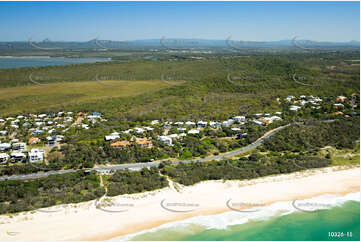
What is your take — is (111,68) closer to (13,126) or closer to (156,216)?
(13,126)

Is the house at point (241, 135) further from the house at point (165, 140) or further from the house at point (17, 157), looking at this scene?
the house at point (17, 157)

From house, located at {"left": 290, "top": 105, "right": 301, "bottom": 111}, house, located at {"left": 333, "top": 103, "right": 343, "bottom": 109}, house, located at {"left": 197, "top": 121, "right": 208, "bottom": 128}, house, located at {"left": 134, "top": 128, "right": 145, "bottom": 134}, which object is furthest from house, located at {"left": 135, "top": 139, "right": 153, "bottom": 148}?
house, located at {"left": 333, "top": 103, "right": 343, "bottom": 109}

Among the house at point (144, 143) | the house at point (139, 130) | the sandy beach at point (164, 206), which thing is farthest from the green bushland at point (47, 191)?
the house at point (139, 130)

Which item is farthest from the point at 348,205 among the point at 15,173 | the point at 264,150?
the point at 15,173

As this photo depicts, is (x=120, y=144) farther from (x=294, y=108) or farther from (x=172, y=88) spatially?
(x=172, y=88)

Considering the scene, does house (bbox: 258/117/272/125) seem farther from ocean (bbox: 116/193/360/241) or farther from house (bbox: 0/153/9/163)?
house (bbox: 0/153/9/163)
